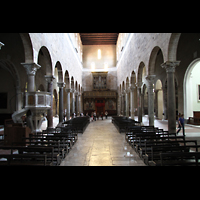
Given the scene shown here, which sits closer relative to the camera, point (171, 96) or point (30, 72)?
point (30, 72)

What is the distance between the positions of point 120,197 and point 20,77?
1719 cm

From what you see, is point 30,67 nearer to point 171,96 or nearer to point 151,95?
point 171,96

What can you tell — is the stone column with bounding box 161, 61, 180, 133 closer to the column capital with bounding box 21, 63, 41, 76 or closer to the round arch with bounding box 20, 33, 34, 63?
the column capital with bounding box 21, 63, 41, 76

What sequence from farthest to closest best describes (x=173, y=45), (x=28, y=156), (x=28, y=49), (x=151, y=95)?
(x=151, y=95), (x=173, y=45), (x=28, y=49), (x=28, y=156)

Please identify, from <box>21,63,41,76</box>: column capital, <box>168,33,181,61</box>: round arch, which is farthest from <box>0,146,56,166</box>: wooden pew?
<box>168,33,181,61</box>: round arch

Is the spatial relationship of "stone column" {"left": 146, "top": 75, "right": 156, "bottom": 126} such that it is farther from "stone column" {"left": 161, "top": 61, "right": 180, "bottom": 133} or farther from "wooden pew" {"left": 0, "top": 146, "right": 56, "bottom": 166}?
"wooden pew" {"left": 0, "top": 146, "right": 56, "bottom": 166}

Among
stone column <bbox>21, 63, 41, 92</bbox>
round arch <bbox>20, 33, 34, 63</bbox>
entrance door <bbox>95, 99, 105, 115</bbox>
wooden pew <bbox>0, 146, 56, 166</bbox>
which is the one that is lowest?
wooden pew <bbox>0, 146, 56, 166</bbox>

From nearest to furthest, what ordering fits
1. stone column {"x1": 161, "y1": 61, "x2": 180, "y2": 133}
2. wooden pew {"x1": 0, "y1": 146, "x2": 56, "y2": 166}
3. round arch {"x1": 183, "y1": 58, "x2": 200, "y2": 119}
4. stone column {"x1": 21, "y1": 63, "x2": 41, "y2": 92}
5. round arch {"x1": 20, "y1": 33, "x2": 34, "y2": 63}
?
wooden pew {"x1": 0, "y1": 146, "x2": 56, "y2": 166}
round arch {"x1": 20, "y1": 33, "x2": 34, "y2": 63}
stone column {"x1": 21, "y1": 63, "x2": 41, "y2": 92}
stone column {"x1": 161, "y1": 61, "x2": 180, "y2": 133}
round arch {"x1": 183, "y1": 58, "x2": 200, "y2": 119}

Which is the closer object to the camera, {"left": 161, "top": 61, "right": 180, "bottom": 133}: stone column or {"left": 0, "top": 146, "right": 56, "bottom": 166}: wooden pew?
{"left": 0, "top": 146, "right": 56, "bottom": 166}: wooden pew

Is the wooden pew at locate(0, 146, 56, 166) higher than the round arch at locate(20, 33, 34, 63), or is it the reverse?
the round arch at locate(20, 33, 34, 63)

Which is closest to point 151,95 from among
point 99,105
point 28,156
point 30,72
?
point 30,72

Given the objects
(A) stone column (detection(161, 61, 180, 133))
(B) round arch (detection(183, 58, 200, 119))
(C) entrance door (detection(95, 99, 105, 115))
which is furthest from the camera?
(C) entrance door (detection(95, 99, 105, 115))

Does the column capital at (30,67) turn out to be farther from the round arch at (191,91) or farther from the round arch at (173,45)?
the round arch at (191,91)
